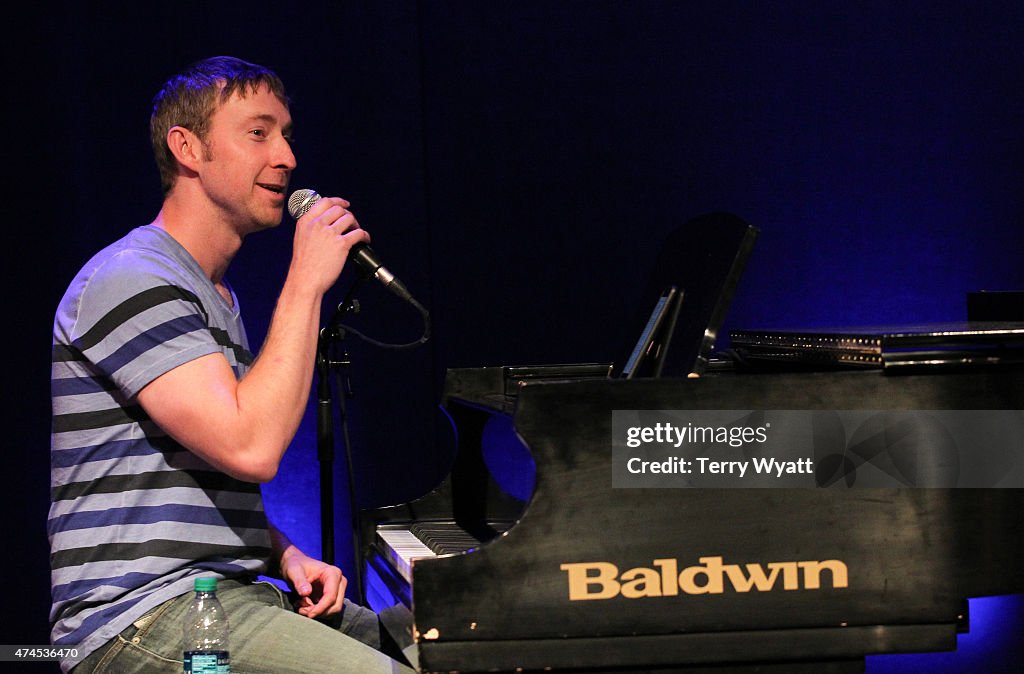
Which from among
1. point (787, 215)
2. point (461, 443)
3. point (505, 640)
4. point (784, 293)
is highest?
point (787, 215)

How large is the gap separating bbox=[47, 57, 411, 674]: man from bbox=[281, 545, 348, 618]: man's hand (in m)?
0.09

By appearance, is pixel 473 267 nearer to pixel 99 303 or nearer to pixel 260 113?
pixel 260 113

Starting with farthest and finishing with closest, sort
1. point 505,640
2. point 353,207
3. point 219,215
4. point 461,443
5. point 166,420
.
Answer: point 353,207 < point 461,443 < point 219,215 < point 166,420 < point 505,640

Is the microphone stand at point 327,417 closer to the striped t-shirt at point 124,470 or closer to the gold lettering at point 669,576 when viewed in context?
the striped t-shirt at point 124,470

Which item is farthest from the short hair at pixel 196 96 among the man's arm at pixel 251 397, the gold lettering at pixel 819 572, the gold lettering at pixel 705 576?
the gold lettering at pixel 819 572

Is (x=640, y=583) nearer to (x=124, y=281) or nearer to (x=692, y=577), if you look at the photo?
(x=692, y=577)

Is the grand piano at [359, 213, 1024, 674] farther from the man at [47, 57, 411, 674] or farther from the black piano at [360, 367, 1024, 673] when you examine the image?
the man at [47, 57, 411, 674]

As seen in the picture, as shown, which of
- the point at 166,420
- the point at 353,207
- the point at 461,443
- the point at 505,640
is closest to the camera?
the point at 505,640

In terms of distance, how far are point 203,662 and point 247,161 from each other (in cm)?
89

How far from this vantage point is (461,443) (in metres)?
2.34

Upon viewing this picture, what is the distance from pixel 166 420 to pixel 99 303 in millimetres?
233

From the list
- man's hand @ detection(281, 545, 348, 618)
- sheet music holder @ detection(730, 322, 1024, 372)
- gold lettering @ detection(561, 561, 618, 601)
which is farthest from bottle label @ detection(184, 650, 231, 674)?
sheet music holder @ detection(730, 322, 1024, 372)

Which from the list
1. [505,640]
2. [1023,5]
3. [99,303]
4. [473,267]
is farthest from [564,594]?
[1023,5]

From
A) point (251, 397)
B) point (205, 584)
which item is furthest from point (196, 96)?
point (205, 584)
